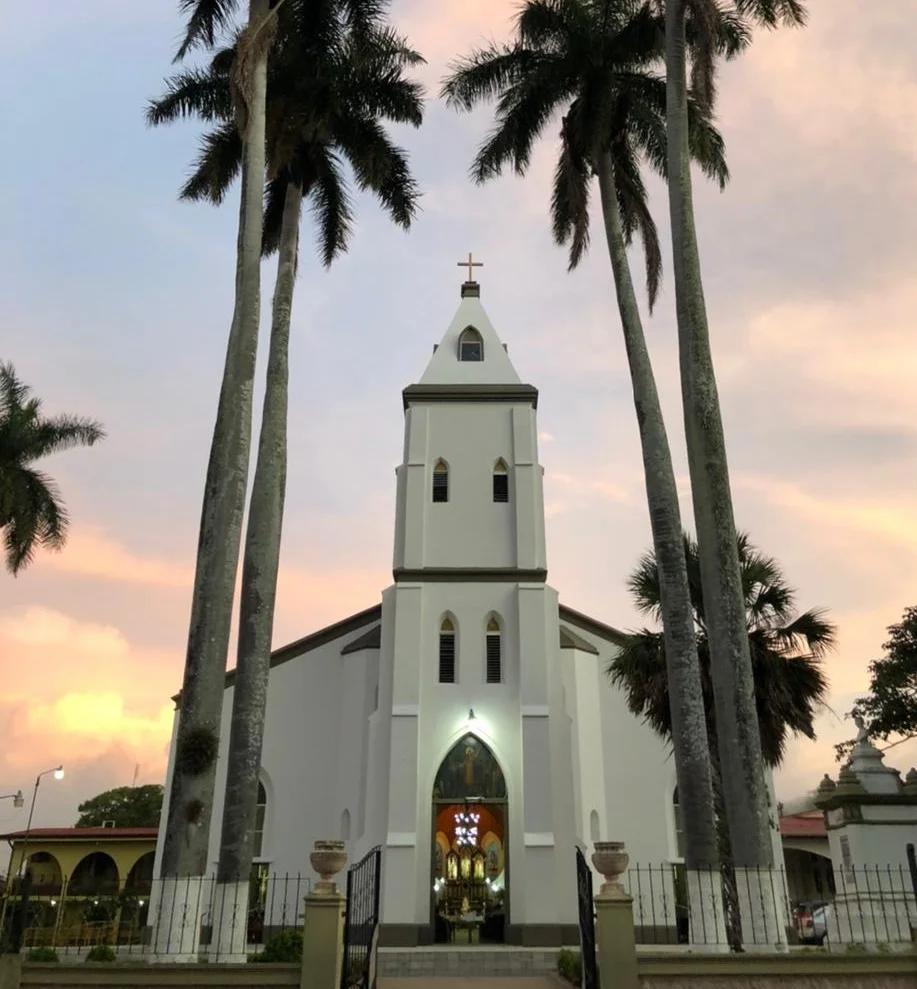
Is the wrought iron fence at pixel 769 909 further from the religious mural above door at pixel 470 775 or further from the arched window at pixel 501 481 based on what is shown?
the arched window at pixel 501 481

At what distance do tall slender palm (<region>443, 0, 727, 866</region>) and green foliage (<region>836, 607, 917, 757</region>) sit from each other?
2094cm

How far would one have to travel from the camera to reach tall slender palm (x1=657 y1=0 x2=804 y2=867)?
12062mm

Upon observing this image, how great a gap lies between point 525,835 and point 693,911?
348 inches

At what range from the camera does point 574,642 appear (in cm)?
2523

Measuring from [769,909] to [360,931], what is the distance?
5.56 meters

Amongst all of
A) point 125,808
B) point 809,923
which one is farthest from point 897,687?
point 125,808

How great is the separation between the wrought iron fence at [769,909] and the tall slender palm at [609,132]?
14.6 ft

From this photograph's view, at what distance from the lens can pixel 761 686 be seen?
55.4 feet

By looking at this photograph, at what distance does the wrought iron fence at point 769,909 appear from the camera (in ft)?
37.5

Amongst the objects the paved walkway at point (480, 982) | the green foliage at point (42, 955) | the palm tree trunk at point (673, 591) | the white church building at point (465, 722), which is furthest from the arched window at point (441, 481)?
the green foliage at point (42, 955)

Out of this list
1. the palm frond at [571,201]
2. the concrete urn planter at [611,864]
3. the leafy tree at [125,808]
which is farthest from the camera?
the leafy tree at [125,808]

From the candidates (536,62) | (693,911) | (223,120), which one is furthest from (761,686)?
(223,120)

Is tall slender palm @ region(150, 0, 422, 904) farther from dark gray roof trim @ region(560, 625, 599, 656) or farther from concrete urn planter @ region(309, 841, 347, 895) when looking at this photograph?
dark gray roof trim @ region(560, 625, 599, 656)

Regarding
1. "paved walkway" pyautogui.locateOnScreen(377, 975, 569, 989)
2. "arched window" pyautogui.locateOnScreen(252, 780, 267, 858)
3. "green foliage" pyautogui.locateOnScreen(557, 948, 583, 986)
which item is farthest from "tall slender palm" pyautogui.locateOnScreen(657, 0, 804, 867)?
"arched window" pyautogui.locateOnScreen(252, 780, 267, 858)
